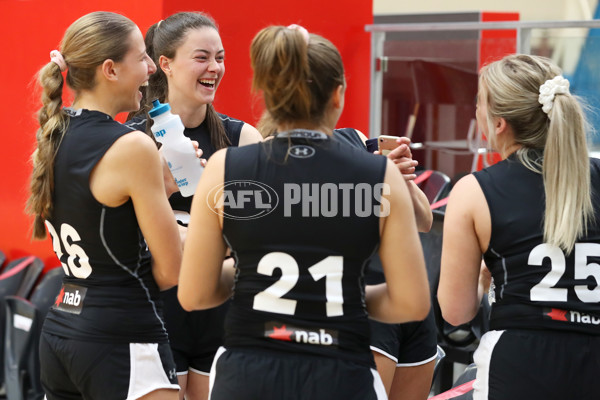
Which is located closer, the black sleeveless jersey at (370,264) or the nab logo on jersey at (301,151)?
the nab logo on jersey at (301,151)

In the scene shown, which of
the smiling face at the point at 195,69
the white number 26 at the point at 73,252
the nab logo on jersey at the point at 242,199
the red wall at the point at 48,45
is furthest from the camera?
the red wall at the point at 48,45

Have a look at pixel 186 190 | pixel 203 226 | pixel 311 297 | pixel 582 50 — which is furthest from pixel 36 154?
pixel 582 50

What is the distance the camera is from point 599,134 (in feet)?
15.4

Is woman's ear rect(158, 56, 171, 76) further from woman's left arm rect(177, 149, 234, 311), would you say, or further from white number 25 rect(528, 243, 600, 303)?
white number 25 rect(528, 243, 600, 303)

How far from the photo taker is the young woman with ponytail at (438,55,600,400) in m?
1.93

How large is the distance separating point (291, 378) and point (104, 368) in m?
0.60

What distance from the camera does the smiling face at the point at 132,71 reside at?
7.09 feet

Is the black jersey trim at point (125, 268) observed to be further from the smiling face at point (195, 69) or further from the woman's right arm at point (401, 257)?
the smiling face at point (195, 69)

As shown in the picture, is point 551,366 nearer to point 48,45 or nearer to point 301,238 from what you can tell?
point 301,238

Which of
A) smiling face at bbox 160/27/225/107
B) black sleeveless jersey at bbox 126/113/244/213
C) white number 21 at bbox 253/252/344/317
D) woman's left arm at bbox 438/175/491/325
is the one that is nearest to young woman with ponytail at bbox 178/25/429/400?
white number 21 at bbox 253/252/344/317

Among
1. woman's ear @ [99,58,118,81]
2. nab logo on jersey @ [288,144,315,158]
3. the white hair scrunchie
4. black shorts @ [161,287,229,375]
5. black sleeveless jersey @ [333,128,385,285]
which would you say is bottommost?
black shorts @ [161,287,229,375]

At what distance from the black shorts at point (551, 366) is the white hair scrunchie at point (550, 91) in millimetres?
539

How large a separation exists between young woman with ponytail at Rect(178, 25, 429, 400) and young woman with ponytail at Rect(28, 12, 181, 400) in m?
0.37

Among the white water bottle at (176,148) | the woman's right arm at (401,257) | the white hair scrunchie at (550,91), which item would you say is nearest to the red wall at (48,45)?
the white water bottle at (176,148)
